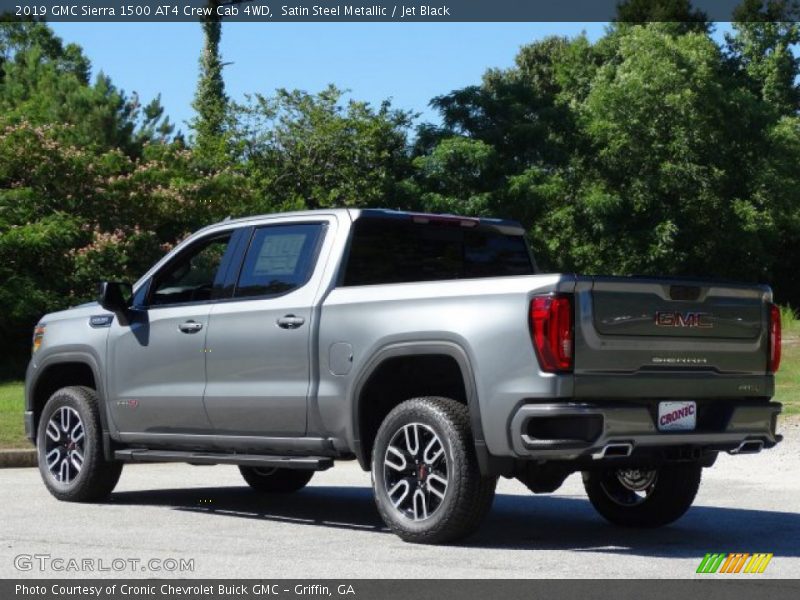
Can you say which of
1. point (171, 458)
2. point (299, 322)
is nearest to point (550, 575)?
point (299, 322)

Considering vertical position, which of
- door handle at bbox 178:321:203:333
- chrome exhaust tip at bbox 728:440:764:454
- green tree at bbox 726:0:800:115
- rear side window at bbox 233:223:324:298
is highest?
green tree at bbox 726:0:800:115

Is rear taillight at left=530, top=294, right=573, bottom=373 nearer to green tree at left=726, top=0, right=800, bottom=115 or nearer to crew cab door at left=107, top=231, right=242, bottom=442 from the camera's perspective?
crew cab door at left=107, top=231, right=242, bottom=442

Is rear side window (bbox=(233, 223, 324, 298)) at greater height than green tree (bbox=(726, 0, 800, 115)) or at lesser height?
lesser

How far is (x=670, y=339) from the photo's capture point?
838 cm

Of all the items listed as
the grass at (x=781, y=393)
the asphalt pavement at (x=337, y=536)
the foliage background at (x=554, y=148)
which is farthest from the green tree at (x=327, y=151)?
the asphalt pavement at (x=337, y=536)

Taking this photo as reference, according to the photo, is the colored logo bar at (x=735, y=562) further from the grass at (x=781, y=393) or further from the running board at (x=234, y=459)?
the grass at (x=781, y=393)

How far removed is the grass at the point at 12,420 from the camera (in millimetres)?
14836

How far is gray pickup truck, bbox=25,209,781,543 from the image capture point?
8.07 meters

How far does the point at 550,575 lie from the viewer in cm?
746

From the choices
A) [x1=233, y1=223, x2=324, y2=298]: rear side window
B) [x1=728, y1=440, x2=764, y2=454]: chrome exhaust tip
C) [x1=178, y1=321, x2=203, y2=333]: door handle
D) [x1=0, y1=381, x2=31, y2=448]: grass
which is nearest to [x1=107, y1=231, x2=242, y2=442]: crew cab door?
[x1=178, y1=321, x2=203, y2=333]: door handle

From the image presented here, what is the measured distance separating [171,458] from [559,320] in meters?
3.50

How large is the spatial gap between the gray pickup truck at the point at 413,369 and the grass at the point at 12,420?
362 cm

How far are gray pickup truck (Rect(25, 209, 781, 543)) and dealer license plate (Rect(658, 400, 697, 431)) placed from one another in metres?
0.01
